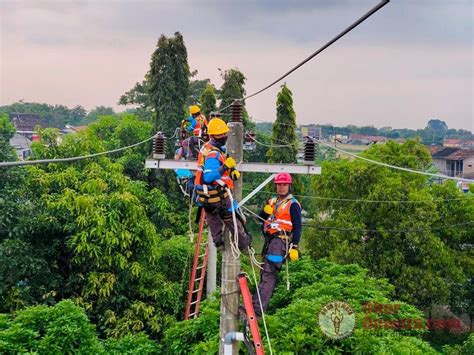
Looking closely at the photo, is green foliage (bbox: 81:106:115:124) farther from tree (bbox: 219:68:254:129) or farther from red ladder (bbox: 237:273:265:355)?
red ladder (bbox: 237:273:265:355)

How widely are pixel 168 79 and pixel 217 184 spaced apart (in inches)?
685

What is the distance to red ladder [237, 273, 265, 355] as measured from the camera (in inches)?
Answer: 180

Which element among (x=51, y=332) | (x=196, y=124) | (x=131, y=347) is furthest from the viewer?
(x=196, y=124)

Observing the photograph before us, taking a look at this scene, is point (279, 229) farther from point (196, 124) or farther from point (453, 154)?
point (453, 154)

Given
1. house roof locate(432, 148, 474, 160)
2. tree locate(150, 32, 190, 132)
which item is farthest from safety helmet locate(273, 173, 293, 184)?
house roof locate(432, 148, 474, 160)

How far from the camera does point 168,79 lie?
2173 centimetres

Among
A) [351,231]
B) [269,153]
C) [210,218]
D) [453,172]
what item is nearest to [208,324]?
[210,218]

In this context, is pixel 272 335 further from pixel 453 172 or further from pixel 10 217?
pixel 453 172

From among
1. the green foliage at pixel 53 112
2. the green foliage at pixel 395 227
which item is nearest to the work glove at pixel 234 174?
the green foliage at pixel 395 227

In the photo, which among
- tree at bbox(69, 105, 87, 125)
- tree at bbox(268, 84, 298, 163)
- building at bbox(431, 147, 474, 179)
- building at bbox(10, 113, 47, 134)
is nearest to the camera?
tree at bbox(268, 84, 298, 163)

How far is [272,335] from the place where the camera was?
7941 millimetres

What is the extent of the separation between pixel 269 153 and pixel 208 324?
13525 mm

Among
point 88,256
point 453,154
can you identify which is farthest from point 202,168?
point 453,154

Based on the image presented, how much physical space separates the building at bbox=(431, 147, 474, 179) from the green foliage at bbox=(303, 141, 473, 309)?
25070 mm
